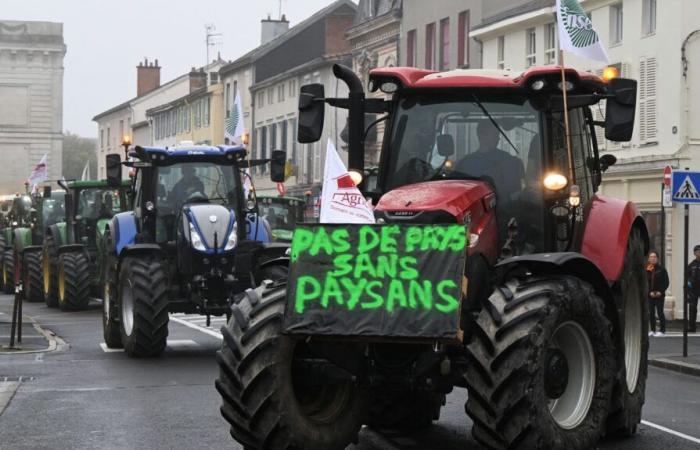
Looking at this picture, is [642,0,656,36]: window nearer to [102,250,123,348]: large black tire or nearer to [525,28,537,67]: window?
[525,28,537,67]: window

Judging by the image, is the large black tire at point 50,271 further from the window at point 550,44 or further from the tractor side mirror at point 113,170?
the window at point 550,44

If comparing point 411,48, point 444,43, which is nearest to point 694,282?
point 444,43

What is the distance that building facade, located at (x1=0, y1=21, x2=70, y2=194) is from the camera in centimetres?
10112

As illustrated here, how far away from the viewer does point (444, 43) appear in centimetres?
5197

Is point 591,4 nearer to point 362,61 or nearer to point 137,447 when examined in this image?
point 362,61

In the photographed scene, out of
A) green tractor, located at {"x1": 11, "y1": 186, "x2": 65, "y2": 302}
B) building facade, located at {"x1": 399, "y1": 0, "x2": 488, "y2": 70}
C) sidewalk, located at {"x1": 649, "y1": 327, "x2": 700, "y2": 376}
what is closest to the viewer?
sidewalk, located at {"x1": 649, "y1": 327, "x2": 700, "y2": 376}

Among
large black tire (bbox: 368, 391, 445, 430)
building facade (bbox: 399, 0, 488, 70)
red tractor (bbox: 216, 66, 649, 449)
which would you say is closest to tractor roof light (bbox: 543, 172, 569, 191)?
red tractor (bbox: 216, 66, 649, 449)

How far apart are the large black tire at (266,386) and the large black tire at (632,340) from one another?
240 cm

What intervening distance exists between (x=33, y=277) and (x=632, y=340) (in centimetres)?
2628

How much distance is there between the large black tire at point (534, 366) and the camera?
31.3 feet

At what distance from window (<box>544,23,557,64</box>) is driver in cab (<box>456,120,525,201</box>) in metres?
30.7

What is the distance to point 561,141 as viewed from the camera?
11.6 m

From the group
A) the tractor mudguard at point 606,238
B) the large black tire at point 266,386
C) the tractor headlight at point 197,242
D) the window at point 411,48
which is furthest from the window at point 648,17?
the large black tire at point 266,386

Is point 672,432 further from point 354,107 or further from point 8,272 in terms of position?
point 8,272
